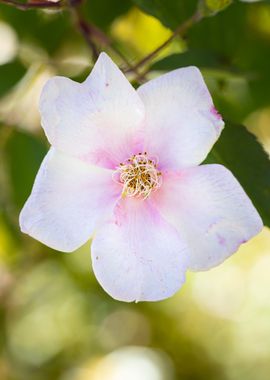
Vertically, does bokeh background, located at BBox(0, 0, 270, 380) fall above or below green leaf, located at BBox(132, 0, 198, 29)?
below

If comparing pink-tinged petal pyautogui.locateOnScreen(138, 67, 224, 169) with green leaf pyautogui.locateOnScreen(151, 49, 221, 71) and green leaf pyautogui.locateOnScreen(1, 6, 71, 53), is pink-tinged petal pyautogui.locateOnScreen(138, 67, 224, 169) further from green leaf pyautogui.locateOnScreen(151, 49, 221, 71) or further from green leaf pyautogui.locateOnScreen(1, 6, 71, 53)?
green leaf pyautogui.locateOnScreen(1, 6, 71, 53)

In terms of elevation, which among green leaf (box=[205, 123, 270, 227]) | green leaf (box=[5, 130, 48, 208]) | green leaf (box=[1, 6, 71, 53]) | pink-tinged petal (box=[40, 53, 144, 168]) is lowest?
green leaf (box=[5, 130, 48, 208])

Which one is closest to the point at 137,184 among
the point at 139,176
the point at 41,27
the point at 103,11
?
the point at 139,176

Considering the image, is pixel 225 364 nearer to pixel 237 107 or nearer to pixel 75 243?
pixel 237 107

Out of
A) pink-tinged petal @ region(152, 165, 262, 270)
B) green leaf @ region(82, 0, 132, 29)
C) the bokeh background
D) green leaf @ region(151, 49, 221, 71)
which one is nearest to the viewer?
pink-tinged petal @ region(152, 165, 262, 270)

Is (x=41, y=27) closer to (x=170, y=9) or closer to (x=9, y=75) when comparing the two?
(x=9, y=75)

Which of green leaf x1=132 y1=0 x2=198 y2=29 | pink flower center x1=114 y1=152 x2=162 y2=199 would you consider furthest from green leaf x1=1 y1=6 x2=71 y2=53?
pink flower center x1=114 y1=152 x2=162 y2=199

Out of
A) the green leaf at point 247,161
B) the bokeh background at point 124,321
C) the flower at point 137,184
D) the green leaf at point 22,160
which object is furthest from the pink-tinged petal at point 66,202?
the bokeh background at point 124,321

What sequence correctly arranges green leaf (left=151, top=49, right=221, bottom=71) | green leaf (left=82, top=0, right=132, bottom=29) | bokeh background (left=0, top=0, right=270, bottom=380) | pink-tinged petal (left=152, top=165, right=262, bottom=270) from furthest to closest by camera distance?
bokeh background (left=0, top=0, right=270, bottom=380) < green leaf (left=82, top=0, right=132, bottom=29) < green leaf (left=151, top=49, right=221, bottom=71) < pink-tinged petal (left=152, top=165, right=262, bottom=270)
